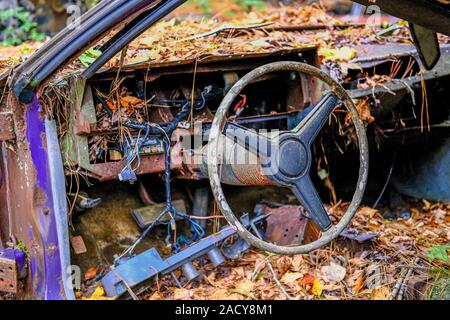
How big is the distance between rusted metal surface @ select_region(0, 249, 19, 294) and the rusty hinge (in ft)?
2.26

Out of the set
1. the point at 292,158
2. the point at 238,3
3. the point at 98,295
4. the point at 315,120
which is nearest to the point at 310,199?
the point at 292,158

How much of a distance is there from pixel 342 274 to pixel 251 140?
1.20 meters

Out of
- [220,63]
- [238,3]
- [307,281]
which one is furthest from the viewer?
[238,3]

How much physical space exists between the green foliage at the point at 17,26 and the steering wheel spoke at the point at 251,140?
428 centimetres

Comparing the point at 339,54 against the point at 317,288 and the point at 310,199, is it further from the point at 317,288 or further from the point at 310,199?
the point at 317,288

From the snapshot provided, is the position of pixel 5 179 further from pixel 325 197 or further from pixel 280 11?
pixel 280 11

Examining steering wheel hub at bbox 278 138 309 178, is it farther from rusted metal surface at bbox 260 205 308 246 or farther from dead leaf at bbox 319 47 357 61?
dead leaf at bbox 319 47 357 61

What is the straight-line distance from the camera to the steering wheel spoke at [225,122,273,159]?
8.98 feet

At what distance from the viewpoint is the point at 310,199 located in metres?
2.87

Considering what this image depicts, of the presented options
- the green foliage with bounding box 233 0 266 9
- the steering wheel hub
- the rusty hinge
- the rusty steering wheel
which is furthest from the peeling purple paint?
the green foliage with bounding box 233 0 266 9

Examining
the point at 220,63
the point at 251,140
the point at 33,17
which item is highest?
the point at 33,17

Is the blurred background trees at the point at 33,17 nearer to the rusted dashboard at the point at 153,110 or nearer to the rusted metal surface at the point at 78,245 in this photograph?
the rusted dashboard at the point at 153,110

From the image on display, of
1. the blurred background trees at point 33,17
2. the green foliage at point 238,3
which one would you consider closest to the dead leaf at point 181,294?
the blurred background trees at point 33,17
